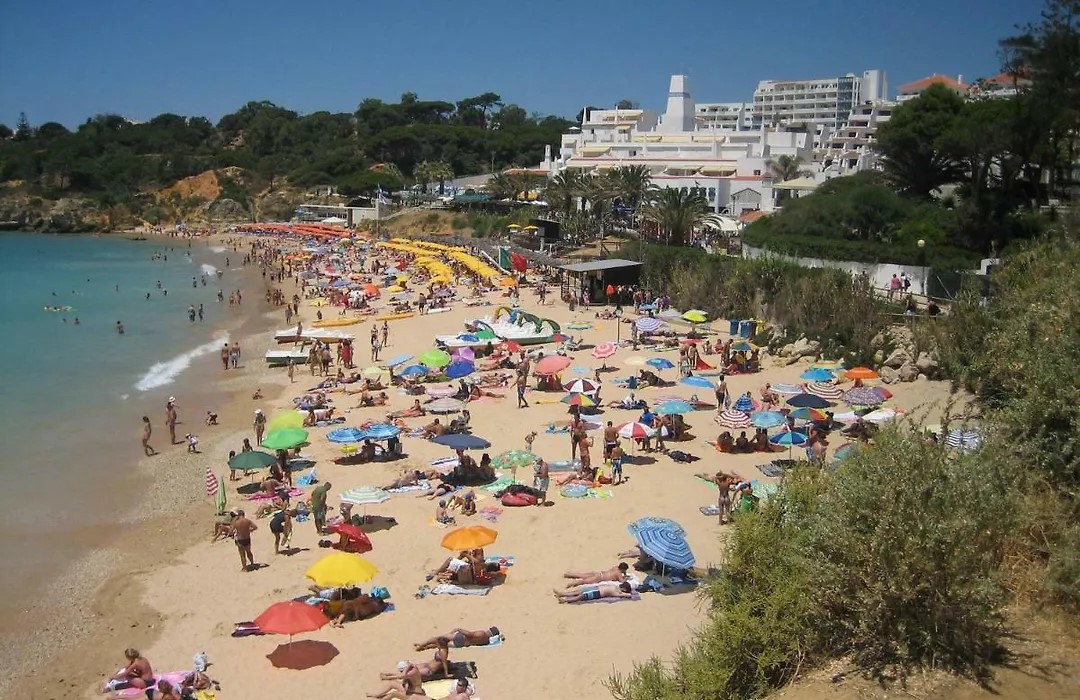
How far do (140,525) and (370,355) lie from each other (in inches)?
484

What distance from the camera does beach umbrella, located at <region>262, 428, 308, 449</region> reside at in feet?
50.4

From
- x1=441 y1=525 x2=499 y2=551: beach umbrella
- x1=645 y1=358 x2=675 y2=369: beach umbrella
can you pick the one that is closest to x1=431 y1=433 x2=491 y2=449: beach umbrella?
x1=441 y1=525 x2=499 y2=551: beach umbrella

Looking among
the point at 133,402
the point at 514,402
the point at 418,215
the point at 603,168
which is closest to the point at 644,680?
the point at 514,402

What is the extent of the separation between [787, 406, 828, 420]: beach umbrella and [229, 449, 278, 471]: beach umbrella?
934cm

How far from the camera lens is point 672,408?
1644cm

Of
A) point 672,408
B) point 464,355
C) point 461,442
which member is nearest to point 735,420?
point 672,408

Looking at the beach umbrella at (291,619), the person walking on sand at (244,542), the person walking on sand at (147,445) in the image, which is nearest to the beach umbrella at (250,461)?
→ the person walking on sand at (244,542)

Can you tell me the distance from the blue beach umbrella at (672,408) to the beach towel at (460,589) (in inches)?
256

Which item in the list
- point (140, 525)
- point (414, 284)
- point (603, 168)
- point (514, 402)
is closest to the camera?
point (140, 525)

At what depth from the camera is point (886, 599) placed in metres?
5.88

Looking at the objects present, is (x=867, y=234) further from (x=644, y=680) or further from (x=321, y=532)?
(x=644, y=680)

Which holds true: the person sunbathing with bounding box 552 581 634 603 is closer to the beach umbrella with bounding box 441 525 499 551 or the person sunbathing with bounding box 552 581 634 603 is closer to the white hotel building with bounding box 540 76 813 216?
the beach umbrella with bounding box 441 525 499 551

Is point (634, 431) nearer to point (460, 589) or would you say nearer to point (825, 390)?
point (825, 390)

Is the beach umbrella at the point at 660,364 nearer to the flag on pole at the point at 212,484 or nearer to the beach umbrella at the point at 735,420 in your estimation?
the beach umbrella at the point at 735,420
